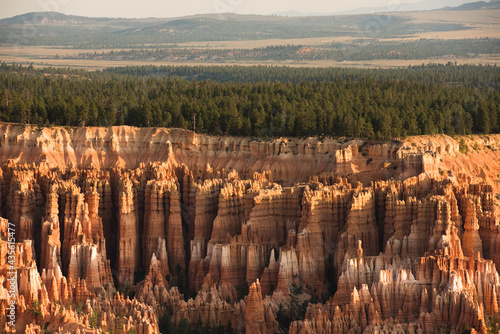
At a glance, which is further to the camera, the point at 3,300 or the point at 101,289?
the point at 101,289

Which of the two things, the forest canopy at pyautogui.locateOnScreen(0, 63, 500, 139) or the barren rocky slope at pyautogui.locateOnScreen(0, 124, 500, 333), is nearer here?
the barren rocky slope at pyautogui.locateOnScreen(0, 124, 500, 333)

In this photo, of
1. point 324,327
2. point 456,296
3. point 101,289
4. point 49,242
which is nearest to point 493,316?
point 456,296

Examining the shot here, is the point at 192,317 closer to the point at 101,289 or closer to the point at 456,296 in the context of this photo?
the point at 101,289

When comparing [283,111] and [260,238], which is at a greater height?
[283,111]

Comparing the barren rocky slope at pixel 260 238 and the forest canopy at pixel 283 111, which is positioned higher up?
the forest canopy at pixel 283 111

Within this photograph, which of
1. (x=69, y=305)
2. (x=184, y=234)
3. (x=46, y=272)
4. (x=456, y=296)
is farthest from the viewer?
(x=184, y=234)

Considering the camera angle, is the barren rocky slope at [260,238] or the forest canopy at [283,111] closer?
the barren rocky slope at [260,238]

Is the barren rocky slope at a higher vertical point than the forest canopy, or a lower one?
lower

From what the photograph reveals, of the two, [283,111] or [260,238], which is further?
[283,111]
